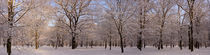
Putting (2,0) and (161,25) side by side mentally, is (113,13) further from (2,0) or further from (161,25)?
(2,0)

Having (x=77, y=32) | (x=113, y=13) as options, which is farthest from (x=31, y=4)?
(x=77, y=32)

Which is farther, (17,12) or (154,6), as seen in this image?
(154,6)

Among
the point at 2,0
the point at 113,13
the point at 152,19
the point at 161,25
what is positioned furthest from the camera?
the point at 152,19

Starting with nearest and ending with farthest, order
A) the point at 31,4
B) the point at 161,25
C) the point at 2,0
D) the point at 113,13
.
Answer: the point at 2,0 < the point at 31,4 < the point at 113,13 < the point at 161,25

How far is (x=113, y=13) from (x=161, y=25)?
28.0 feet

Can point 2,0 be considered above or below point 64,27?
above

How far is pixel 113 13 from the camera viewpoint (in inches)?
687

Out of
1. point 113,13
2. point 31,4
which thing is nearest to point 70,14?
point 113,13

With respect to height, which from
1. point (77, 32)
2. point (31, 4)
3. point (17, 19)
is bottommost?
point (77, 32)

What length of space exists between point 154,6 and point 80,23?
445 inches

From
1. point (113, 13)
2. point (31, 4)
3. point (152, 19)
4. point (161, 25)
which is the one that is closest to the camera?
point (31, 4)

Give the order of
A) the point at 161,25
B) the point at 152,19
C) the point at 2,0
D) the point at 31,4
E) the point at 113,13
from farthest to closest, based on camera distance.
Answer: the point at 152,19 → the point at 161,25 → the point at 113,13 → the point at 31,4 → the point at 2,0

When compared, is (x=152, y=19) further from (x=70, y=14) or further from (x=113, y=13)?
(x=70, y=14)

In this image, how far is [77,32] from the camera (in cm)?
2273
